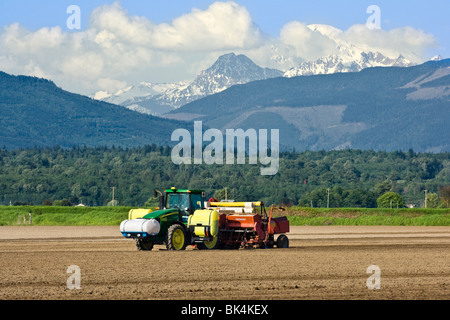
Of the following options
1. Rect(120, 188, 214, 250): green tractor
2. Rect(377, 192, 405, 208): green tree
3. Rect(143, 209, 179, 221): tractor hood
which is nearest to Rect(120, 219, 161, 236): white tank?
Rect(120, 188, 214, 250): green tractor

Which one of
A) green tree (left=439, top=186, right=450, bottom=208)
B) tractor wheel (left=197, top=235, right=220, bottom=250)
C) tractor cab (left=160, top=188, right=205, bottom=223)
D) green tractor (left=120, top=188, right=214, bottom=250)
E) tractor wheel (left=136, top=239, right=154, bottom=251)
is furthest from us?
green tree (left=439, top=186, right=450, bottom=208)

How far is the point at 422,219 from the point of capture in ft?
349

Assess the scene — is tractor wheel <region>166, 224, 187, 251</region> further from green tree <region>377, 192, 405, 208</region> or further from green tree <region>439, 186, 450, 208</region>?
green tree <region>377, 192, 405, 208</region>

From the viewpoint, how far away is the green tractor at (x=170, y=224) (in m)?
43.4

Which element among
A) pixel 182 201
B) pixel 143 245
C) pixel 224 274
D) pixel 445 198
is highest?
pixel 445 198

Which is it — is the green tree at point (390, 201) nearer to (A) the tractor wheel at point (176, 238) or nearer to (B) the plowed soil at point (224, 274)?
(B) the plowed soil at point (224, 274)

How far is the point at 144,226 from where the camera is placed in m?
43.0

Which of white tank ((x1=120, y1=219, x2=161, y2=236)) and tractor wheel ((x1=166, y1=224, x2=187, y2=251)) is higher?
white tank ((x1=120, y1=219, x2=161, y2=236))

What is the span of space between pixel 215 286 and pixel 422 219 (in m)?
80.2

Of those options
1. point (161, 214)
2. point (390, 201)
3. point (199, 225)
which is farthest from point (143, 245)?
point (390, 201)

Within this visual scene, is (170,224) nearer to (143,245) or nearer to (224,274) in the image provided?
(143,245)

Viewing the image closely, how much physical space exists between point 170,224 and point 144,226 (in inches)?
78.9

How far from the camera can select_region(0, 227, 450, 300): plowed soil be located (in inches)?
1097
